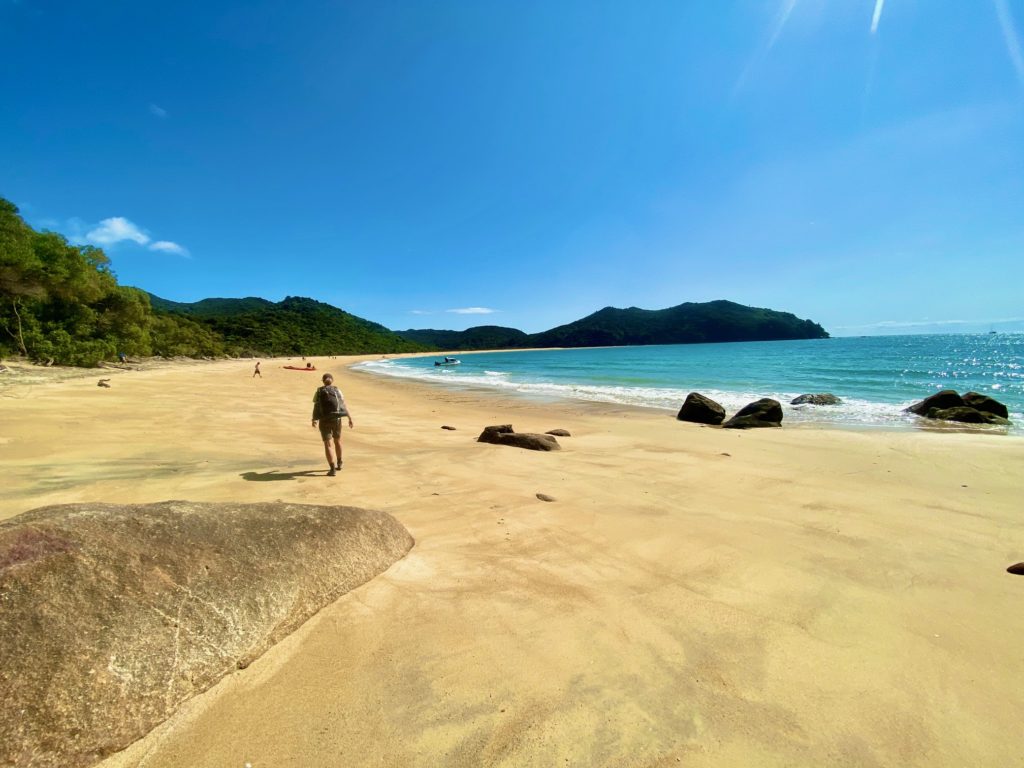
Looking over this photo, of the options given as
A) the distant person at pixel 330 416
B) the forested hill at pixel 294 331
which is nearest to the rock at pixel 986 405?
the distant person at pixel 330 416

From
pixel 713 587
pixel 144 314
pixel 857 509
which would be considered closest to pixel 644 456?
pixel 857 509

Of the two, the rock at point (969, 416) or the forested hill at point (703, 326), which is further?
the forested hill at point (703, 326)

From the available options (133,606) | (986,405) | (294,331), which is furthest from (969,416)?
(294,331)

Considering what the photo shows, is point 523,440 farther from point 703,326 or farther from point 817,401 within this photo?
point 703,326

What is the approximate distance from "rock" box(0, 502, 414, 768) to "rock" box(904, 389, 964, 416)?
21.4m

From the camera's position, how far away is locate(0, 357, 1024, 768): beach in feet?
7.48

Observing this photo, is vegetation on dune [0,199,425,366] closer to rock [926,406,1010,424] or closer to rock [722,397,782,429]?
rock [722,397,782,429]

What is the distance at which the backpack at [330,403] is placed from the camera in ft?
25.4

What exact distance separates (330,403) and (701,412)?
44.1 feet

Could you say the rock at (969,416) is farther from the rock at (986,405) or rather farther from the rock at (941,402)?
the rock at (941,402)

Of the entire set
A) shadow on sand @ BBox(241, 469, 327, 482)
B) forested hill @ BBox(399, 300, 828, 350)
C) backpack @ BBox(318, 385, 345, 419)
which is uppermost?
forested hill @ BBox(399, 300, 828, 350)

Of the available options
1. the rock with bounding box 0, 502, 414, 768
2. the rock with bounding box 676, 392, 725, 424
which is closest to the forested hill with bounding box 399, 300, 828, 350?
the rock with bounding box 676, 392, 725, 424

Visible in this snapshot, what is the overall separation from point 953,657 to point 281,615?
4905 millimetres

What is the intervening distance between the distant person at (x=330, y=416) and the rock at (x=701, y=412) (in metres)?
13.0
